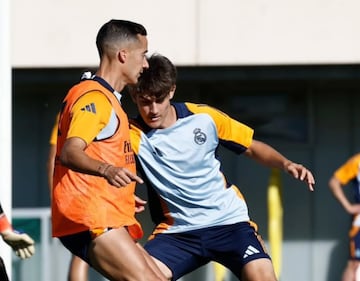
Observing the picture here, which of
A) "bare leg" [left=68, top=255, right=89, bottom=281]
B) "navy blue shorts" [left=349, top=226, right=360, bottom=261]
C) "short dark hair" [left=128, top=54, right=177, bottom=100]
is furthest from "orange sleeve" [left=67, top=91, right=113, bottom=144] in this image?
"navy blue shorts" [left=349, top=226, right=360, bottom=261]

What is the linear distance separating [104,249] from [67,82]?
510 cm

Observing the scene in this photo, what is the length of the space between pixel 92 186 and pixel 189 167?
3.62 ft

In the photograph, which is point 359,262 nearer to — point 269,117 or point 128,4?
point 269,117

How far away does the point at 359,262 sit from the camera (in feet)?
41.5

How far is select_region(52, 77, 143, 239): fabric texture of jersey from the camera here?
7.80 meters

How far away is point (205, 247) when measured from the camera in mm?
8828

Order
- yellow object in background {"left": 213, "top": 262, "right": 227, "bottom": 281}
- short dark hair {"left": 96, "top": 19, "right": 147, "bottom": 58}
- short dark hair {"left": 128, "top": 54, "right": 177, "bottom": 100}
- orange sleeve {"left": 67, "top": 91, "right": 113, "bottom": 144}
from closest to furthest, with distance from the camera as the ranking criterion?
orange sleeve {"left": 67, "top": 91, "right": 113, "bottom": 144}
short dark hair {"left": 96, "top": 19, "right": 147, "bottom": 58}
short dark hair {"left": 128, "top": 54, "right": 177, "bottom": 100}
yellow object in background {"left": 213, "top": 262, "right": 227, "bottom": 281}

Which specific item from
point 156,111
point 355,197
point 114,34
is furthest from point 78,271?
point 114,34

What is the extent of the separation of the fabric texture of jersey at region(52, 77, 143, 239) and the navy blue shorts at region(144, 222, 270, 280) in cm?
96

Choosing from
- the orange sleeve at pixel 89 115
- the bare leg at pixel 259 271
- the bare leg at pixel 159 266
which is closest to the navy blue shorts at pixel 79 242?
the bare leg at pixel 159 266

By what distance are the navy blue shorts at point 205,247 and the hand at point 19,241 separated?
42.5 inches

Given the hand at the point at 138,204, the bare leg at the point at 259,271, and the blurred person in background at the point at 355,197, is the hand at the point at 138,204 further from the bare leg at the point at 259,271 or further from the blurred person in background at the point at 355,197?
the blurred person in background at the point at 355,197

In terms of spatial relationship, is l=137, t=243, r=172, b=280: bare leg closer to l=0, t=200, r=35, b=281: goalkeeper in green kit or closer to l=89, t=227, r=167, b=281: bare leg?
l=89, t=227, r=167, b=281: bare leg

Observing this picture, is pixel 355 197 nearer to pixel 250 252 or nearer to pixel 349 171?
pixel 349 171
